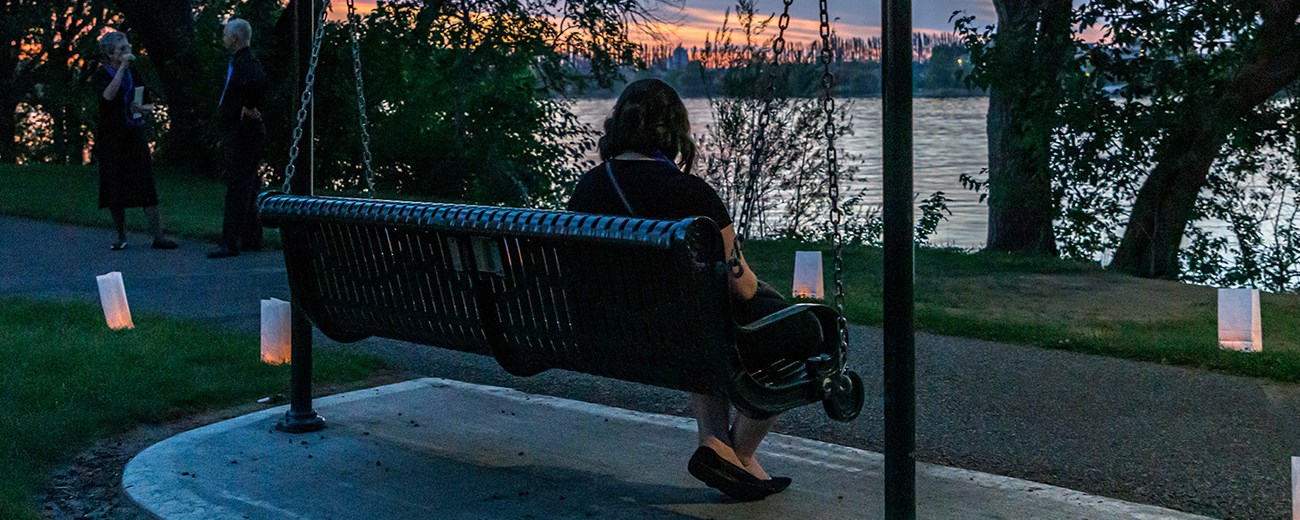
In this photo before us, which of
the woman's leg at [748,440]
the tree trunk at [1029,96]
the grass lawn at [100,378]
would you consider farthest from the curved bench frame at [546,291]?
the tree trunk at [1029,96]

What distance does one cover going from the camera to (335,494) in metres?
5.04

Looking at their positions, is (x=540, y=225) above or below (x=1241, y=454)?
above

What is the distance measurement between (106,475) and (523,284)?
6.30ft

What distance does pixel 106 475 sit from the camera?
555 cm

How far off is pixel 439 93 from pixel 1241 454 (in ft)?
54.0

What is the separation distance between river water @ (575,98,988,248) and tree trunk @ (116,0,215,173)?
5.65 meters

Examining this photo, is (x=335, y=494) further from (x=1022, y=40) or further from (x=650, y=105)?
(x=1022, y=40)

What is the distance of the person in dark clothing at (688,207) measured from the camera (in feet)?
15.0

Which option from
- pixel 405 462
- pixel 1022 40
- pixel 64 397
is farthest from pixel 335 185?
pixel 405 462

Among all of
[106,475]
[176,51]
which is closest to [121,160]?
[106,475]

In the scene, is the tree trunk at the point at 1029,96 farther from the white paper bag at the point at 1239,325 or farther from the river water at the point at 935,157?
the white paper bag at the point at 1239,325

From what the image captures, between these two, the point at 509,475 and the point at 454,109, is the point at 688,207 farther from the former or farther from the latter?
the point at 454,109

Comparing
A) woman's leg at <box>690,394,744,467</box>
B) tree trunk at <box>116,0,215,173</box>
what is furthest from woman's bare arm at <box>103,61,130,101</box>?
tree trunk at <box>116,0,215,173</box>

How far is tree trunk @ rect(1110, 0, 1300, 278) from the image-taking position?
39.0 ft
